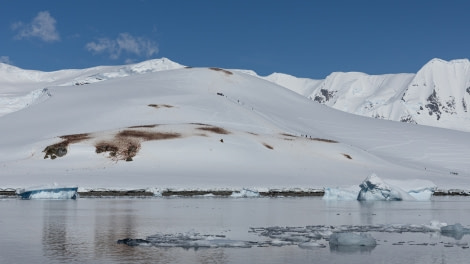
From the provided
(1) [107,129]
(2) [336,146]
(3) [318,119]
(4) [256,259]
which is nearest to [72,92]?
(1) [107,129]

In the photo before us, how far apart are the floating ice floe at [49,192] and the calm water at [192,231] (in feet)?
58.9

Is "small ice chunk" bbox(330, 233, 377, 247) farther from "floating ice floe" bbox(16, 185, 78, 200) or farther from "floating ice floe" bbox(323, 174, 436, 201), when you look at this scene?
"floating ice floe" bbox(16, 185, 78, 200)

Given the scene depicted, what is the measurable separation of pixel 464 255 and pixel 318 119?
124568 millimetres

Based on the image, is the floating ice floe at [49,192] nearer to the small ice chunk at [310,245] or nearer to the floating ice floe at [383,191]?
the floating ice floe at [383,191]

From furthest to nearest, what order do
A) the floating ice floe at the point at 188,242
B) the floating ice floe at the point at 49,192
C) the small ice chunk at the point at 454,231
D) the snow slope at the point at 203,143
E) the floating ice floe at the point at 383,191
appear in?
the snow slope at the point at 203,143, the floating ice floe at the point at 383,191, the floating ice floe at the point at 49,192, the small ice chunk at the point at 454,231, the floating ice floe at the point at 188,242

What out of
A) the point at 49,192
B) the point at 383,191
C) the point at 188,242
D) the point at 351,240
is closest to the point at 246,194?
the point at 383,191

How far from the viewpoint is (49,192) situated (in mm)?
66562

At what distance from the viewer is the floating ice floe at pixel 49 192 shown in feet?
215

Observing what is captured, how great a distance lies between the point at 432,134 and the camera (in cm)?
14762

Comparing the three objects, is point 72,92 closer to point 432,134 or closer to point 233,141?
point 233,141

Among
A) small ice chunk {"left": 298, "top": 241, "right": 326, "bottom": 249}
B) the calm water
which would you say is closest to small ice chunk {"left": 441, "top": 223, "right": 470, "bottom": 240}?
the calm water

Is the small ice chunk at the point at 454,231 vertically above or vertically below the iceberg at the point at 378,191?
below

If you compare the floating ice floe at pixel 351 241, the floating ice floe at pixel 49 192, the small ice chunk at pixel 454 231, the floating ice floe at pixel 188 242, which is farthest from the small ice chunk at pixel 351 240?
the floating ice floe at pixel 49 192

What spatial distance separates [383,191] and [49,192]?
34.8 metres
